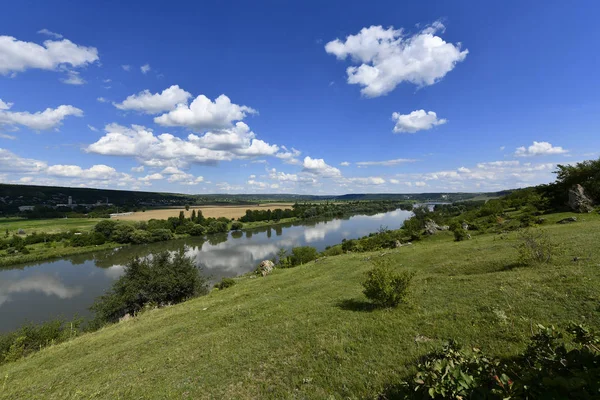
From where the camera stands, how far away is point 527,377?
8.39ft

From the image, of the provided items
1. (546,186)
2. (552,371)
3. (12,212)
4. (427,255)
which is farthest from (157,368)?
(12,212)

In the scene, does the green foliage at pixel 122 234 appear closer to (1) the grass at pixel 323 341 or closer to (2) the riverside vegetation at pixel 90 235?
(2) the riverside vegetation at pixel 90 235

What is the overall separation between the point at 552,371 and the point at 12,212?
211349 mm

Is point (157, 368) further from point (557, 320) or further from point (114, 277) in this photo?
point (114, 277)

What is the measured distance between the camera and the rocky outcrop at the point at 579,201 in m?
31.5

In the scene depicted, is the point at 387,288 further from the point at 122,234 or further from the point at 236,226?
the point at 236,226

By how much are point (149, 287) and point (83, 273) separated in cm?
3522

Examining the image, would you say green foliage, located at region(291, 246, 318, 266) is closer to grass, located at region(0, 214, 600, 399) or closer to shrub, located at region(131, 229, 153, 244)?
grass, located at region(0, 214, 600, 399)

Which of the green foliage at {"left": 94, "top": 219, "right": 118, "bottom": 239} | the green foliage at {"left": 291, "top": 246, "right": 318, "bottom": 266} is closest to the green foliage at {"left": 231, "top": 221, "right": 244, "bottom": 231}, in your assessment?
the green foliage at {"left": 94, "top": 219, "right": 118, "bottom": 239}

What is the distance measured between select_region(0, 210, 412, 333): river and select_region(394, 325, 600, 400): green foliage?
3665 cm

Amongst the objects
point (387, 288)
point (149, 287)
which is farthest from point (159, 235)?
point (387, 288)

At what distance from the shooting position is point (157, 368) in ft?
30.1

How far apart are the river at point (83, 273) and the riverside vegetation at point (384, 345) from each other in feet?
85.2

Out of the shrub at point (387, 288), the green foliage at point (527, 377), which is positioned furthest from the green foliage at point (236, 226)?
the green foliage at point (527, 377)
